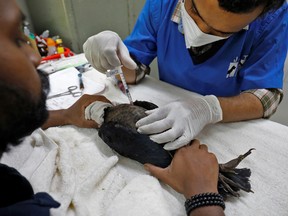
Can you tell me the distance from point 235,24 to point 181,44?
329 mm

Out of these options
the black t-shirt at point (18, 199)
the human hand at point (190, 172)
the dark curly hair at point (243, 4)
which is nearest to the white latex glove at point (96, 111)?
the human hand at point (190, 172)

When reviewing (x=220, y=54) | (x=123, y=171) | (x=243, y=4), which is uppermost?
(x=243, y=4)

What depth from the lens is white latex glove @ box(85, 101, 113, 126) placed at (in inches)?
35.8

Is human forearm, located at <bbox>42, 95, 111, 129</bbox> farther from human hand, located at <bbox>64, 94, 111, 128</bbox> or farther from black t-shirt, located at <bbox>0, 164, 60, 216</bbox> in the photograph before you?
black t-shirt, located at <bbox>0, 164, 60, 216</bbox>

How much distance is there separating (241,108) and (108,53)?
0.60 meters

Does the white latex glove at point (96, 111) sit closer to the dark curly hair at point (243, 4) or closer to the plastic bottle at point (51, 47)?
the dark curly hair at point (243, 4)

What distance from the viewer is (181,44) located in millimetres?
1102

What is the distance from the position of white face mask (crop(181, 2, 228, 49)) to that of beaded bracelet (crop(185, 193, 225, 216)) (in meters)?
0.60

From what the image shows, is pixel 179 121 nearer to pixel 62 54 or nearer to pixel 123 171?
pixel 123 171

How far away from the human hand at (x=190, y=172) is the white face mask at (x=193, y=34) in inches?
17.7

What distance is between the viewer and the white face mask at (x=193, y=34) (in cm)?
92

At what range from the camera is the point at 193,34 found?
37.6 inches

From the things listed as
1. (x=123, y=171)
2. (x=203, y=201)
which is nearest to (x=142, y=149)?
(x=123, y=171)

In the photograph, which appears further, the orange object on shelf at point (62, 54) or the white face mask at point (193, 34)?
the orange object on shelf at point (62, 54)
